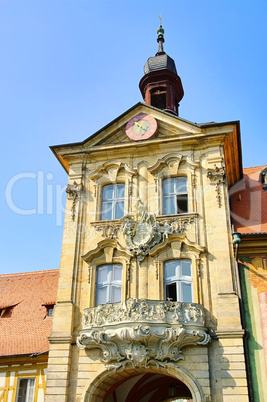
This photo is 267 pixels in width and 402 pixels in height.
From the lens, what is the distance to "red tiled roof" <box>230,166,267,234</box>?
17266mm

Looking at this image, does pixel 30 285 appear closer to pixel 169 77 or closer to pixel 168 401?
pixel 168 401

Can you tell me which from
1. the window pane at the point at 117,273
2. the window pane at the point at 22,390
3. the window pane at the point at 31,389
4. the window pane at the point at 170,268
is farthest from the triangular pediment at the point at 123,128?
the window pane at the point at 22,390

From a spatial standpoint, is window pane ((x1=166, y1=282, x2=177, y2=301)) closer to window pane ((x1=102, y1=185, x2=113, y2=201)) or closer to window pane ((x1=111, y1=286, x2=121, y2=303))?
window pane ((x1=111, y1=286, x2=121, y2=303))

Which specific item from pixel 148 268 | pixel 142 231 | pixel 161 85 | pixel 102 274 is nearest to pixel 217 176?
pixel 142 231

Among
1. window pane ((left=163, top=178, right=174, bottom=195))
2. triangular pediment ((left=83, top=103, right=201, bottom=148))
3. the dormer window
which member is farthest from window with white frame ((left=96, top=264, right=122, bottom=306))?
triangular pediment ((left=83, top=103, right=201, bottom=148))

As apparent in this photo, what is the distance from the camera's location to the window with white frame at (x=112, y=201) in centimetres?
1842

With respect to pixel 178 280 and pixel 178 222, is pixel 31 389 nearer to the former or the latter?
pixel 178 280

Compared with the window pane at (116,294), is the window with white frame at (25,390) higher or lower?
lower

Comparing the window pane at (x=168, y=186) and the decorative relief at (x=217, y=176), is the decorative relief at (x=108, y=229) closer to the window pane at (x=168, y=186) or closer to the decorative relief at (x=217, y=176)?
the window pane at (x=168, y=186)

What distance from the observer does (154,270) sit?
16.5 m

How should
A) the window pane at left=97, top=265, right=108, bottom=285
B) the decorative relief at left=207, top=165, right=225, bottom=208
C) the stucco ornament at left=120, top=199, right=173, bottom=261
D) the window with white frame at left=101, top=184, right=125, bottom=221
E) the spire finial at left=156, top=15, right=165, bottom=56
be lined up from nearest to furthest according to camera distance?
the stucco ornament at left=120, top=199, right=173, bottom=261 < the window pane at left=97, top=265, right=108, bottom=285 < the decorative relief at left=207, top=165, right=225, bottom=208 < the window with white frame at left=101, top=184, right=125, bottom=221 < the spire finial at left=156, top=15, right=165, bottom=56

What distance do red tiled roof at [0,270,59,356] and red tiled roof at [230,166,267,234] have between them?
8705 millimetres

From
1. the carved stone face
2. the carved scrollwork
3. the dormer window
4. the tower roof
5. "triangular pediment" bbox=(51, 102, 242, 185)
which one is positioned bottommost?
the dormer window

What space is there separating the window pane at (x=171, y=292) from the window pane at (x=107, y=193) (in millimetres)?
4662
